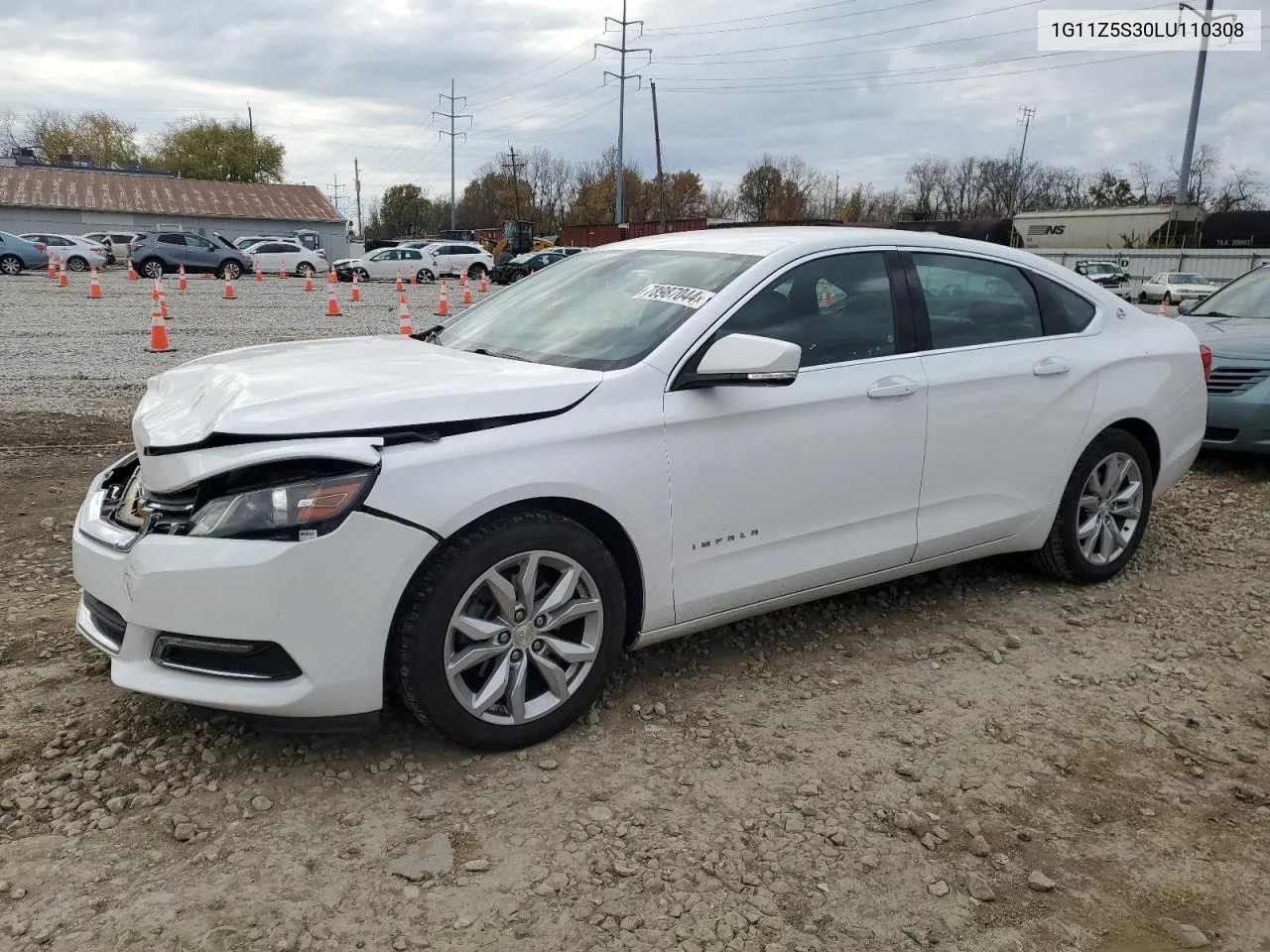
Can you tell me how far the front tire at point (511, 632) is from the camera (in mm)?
2781

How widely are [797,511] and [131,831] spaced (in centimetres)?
228

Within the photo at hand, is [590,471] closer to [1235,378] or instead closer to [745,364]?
[745,364]

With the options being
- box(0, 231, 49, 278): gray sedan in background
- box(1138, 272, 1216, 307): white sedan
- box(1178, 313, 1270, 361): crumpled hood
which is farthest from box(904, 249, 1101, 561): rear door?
box(0, 231, 49, 278): gray sedan in background

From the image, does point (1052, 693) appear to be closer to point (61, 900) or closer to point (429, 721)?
point (429, 721)

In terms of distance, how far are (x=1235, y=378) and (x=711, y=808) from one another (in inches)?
224

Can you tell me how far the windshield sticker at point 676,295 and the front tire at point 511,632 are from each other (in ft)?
3.09

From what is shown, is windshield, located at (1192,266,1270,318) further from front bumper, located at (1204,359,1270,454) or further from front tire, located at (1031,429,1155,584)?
front tire, located at (1031,429,1155,584)

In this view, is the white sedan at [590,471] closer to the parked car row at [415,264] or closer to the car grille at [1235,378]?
the car grille at [1235,378]

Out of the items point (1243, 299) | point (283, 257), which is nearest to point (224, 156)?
point (283, 257)

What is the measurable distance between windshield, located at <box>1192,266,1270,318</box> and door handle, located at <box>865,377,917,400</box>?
5435 mm

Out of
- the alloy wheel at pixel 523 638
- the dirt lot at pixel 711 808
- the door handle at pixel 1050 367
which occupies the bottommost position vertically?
the dirt lot at pixel 711 808

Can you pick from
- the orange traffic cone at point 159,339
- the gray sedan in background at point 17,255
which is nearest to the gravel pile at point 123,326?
the orange traffic cone at point 159,339

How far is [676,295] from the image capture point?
11.6 ft

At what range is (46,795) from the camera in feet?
8.97
